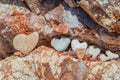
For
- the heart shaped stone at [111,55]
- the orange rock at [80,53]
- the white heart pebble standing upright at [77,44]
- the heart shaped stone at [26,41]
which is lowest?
the heart shaped stone at [111,55]

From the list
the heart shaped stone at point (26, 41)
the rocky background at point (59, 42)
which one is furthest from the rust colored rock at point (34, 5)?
the heart shaped stone at point (26, 41)

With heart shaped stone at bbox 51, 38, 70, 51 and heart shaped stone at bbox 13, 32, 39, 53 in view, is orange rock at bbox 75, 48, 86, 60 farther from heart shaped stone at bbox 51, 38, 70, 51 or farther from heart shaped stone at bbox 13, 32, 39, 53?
heart shaped stone at bbox 13, 32, 39, 53

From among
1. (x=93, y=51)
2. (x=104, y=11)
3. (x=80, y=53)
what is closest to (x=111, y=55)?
(x=93, y=51)

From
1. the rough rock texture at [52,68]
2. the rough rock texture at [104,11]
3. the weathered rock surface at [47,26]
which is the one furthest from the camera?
the weathered rock surface at [47,26]

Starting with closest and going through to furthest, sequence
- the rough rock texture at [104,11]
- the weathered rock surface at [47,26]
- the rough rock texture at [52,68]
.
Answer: the rough rock texture at [104,11], the rough rock texture at [52,68], the weathered rock surface at [47,26]

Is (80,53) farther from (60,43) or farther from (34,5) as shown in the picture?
(34,5)

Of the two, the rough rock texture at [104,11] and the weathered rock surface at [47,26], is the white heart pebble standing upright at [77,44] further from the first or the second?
the rough rock texture at [104,11]

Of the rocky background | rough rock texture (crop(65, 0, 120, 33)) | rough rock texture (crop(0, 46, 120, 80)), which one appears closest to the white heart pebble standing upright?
the rocky background

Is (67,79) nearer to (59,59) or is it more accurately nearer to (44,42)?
(59,59)
